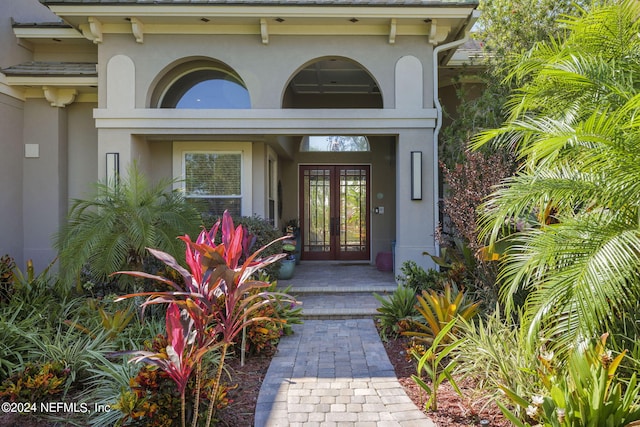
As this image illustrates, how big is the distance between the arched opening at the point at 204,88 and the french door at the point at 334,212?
3.65 meters

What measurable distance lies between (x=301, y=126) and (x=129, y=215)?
325cm

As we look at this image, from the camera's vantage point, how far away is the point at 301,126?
7.28m

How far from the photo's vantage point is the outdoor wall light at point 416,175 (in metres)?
7.33

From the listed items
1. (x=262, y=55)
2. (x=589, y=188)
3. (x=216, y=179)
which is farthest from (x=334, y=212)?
(x=589, y=188)

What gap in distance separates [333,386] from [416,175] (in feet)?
14.5

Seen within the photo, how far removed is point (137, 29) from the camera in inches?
278

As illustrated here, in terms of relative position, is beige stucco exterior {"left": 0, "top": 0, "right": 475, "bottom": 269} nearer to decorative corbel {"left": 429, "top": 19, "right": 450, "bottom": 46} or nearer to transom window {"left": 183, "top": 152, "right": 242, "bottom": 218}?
decorative corbel {"left": 429, "top": 19, "right": 450, "bottom": 46}

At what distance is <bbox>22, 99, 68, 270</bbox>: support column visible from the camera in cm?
798

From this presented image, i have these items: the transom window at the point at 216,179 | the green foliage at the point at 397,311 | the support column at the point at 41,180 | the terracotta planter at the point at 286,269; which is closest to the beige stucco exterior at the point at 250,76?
the support column at the point at 41,180

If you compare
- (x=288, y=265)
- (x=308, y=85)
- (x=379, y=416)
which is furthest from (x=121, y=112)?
(x=379, y=416)

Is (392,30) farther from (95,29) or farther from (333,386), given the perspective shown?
(333,386)

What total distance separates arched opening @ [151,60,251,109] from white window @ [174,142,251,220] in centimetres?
83

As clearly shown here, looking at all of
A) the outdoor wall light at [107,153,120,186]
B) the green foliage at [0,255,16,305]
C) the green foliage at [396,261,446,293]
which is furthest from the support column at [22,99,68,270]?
the green foliage at [396,261,446,293]

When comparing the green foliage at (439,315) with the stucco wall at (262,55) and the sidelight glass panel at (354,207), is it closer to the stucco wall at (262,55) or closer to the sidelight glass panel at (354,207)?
the stucco wall at (262,55)
